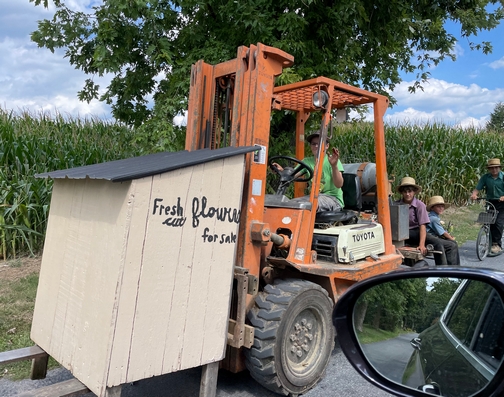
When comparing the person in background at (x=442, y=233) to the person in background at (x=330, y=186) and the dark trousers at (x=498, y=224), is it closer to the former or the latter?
the person in background at (x=330, y=186)

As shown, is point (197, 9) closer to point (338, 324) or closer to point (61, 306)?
point (61, 306)

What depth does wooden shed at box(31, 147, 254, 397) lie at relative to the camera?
2725 mm

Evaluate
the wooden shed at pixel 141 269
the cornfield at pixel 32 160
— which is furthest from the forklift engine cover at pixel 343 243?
the cornfield at pixel 32 160

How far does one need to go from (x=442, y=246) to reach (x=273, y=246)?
144 inches

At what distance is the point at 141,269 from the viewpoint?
9.13 ft

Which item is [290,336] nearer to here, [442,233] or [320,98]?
[320,98]

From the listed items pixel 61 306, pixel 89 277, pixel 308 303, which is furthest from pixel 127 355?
pixel 308 303

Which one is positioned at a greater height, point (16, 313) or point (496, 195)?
point (496, 195)

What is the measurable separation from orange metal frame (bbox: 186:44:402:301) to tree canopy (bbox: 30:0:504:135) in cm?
267

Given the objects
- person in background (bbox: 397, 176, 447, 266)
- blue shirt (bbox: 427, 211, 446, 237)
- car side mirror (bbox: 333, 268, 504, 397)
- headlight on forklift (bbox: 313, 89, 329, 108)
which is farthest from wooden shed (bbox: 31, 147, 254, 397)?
blue shirt (bbox: 427, 211, 446, 237)

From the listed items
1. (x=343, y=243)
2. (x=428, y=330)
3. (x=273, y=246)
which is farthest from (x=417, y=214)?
(x=428, y=330)

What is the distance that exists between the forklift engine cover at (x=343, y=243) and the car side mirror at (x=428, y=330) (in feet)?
7.03

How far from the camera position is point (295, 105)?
209 inches

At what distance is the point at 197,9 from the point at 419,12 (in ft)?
16.8
